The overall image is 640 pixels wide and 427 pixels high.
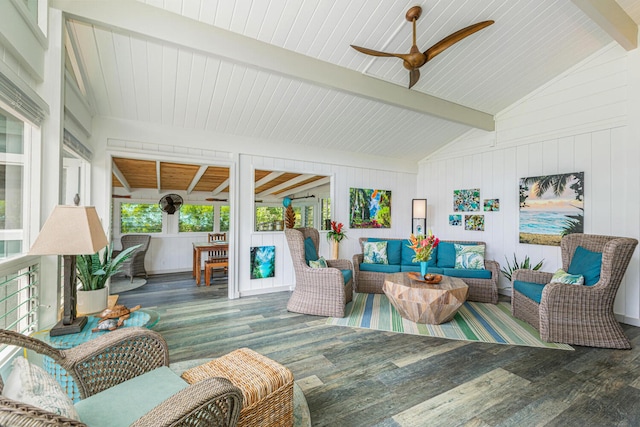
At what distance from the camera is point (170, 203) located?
6848 mm

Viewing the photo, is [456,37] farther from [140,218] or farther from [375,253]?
[140,218]

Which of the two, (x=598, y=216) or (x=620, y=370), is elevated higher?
(x=598, y=216)

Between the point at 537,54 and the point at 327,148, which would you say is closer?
the point at 537,54

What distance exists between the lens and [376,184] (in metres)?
5.95

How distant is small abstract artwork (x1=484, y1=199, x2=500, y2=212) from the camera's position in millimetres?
4980

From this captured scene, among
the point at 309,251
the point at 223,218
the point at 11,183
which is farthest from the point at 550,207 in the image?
the point at 223,218

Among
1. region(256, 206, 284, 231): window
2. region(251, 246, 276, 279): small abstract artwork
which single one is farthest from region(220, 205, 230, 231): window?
region(251, 246, 276, 279): small abstract artwork

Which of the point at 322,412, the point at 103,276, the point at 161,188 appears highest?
the point at 161,188

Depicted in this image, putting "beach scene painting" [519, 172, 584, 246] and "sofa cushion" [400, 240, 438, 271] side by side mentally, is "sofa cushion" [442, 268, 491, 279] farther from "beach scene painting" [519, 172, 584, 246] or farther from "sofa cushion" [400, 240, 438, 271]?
"beach scene painting" [519, 172, 584, 246]

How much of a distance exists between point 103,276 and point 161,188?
5.45 meters

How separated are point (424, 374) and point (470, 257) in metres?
2.80

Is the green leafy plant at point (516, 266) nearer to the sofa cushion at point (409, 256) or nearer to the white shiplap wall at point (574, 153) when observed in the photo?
the white shiplap wall at point (574, 153)

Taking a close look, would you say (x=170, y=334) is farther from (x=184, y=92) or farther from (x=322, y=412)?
(x=184, y=92)

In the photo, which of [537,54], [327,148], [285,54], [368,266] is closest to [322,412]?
[368,266]
